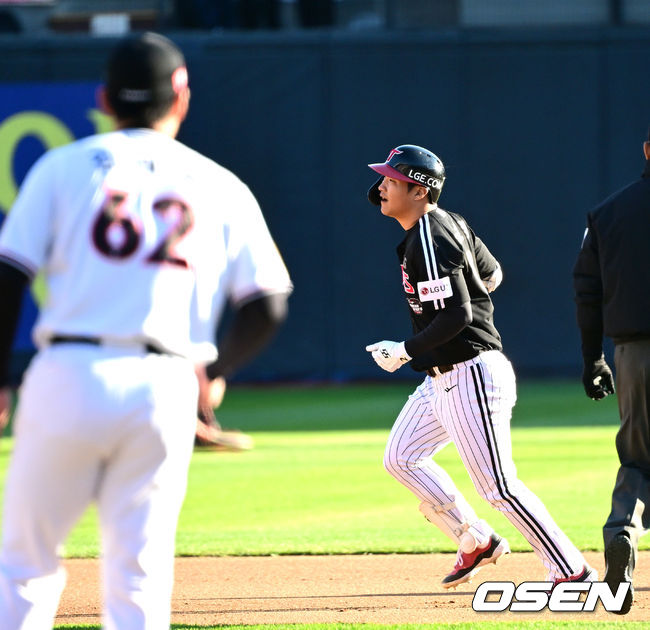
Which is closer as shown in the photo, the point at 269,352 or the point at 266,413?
the point at 266,413

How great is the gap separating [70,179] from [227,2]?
17246 mm

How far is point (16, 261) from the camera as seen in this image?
9.46 ft

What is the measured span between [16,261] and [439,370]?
2.55 m

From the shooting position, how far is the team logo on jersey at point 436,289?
4808mm

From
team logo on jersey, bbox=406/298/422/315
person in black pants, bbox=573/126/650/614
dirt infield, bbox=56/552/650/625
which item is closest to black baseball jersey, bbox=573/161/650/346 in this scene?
person in black pants, bbox=573/126/650/614

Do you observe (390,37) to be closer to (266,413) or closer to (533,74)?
(533,74)

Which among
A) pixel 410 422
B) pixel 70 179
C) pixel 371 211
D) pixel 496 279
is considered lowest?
pixel 371 211

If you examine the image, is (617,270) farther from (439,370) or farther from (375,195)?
(375,195)

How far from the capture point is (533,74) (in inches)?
728

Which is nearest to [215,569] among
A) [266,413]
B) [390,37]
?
[266,413]

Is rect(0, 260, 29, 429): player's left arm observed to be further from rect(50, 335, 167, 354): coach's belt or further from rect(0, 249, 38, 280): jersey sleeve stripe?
rect(50, 335, 167, 354): coach's belt

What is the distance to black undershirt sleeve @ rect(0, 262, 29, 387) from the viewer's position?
290 cm

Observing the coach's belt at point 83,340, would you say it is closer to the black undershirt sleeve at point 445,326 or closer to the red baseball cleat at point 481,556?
the black undershirt sleeve at point 445,326

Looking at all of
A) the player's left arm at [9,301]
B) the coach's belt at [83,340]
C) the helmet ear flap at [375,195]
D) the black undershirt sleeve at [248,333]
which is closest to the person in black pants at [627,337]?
the helmet ear flap at [375,195]
